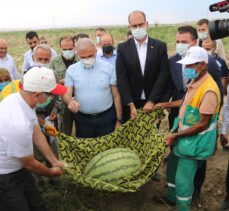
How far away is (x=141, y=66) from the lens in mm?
4555

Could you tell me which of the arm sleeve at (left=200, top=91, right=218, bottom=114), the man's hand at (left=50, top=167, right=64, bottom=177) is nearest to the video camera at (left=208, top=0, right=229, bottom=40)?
the arm sleeve at (left=200, top=91, right=218, bottom=114)

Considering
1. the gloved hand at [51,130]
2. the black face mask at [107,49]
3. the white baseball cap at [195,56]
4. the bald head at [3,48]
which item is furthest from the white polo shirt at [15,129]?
the bald head at [3,48]

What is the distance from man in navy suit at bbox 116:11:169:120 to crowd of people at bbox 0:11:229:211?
1 centimetres

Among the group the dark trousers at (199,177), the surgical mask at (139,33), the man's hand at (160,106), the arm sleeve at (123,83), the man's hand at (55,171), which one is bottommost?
the dark trousers at (199,177)

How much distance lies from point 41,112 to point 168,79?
1.85 metres

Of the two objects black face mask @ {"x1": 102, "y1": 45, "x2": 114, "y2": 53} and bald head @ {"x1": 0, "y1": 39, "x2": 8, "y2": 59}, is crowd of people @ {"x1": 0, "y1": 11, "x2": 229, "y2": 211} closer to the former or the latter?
black face mask @ {"x1": 102, "y1": 45, "x2": 114, "y2": 53}

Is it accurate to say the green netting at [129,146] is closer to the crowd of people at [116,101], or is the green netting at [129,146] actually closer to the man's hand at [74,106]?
the crowd of people at [116,101]

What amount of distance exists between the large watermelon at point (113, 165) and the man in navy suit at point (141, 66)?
76 centimetres

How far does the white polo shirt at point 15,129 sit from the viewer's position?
2.70 metres

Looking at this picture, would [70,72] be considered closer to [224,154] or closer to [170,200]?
[170,200]

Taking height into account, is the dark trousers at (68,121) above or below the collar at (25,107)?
below

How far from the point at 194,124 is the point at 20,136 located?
1.88 meters

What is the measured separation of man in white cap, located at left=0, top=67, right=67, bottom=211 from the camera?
2.72 meters

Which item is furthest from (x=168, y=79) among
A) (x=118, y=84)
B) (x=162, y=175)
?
(x=162, y=175)
